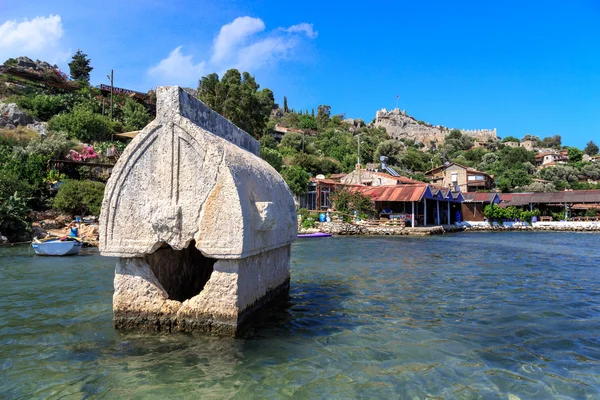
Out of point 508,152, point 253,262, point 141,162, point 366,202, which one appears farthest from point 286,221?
point 508,152

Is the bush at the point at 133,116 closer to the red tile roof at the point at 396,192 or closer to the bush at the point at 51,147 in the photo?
the bush at the point at 51,147

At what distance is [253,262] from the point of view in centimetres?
541

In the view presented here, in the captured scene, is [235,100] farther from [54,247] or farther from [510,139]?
[510,139]

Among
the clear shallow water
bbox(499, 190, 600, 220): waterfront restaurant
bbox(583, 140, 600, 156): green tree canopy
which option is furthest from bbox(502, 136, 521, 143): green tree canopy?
the clear shallow water

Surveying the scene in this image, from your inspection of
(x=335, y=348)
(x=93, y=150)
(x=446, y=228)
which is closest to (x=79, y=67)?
(x=93, y=150)

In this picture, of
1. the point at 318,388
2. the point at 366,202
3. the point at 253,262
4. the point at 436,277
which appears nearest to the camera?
the point at 318,388

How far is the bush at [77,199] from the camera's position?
22219mm

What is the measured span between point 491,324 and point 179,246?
4.83 metres

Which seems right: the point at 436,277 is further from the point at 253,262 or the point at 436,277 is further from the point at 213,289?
the point at 213,289

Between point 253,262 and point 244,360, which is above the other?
point 253,262

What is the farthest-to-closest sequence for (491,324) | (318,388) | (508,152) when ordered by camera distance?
(508,152), (491,324), (318,388)

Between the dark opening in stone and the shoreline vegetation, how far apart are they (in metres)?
15.4

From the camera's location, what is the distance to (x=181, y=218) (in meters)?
4.69

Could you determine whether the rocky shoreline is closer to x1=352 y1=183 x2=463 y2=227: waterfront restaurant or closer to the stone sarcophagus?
x1=352 y1=183 x2=463 y2=227: waterfront restaurant
